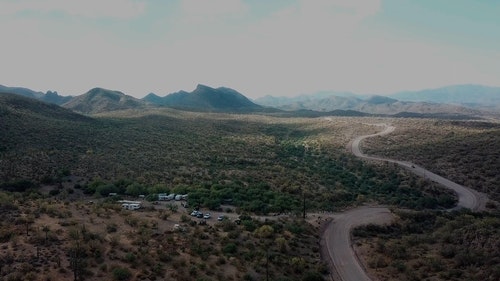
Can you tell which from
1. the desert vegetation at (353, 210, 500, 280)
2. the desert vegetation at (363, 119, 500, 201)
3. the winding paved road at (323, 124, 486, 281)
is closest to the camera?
the desert vegetation at (353, 210, 500, 280)

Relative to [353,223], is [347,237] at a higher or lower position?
lower

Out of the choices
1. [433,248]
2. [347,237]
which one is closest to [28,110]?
[347,237]

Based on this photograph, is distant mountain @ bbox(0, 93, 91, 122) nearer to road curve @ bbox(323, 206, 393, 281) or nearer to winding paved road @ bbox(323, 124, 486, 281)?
road curve @ bbox(323, 206, 393, 281)

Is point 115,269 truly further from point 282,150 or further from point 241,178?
point 282,150

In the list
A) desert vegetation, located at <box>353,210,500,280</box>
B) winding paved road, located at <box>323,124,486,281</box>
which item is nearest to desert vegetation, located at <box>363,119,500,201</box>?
winding paved road, located at <box>323,124,486,281</box>

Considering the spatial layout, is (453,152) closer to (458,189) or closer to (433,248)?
(458,189)

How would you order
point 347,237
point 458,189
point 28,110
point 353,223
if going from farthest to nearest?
point 28,110
point 458,189
point 353,223
point 347,237

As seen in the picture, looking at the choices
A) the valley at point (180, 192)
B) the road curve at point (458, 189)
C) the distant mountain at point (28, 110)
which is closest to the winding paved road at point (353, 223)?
the road curve at point (458, 189)

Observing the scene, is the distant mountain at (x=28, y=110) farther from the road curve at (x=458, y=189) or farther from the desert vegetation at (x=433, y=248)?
the desert vegetation at (x=433, y=248)
